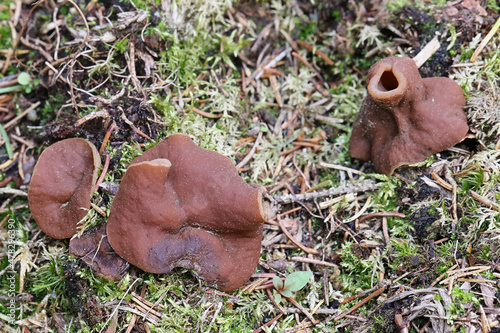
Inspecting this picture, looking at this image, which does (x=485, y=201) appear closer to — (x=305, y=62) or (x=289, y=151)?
(x=289, y=151)

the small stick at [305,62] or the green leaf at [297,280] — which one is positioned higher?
the small stick at [305,62]

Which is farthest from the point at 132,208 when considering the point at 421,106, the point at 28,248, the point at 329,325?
the point at 421,106

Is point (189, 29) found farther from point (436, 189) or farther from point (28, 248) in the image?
point (436, 189)

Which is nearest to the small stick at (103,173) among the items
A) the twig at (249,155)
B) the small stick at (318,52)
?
the twig at (249,155)

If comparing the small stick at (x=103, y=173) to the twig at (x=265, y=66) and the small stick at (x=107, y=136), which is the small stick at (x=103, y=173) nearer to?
the small stick at (x=107, y=136)

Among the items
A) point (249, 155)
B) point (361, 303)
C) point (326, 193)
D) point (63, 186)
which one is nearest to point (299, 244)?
point (326, 193)

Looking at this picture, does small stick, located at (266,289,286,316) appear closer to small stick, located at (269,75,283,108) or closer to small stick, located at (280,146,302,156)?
small stick, located at (280,146,302,156)
